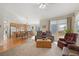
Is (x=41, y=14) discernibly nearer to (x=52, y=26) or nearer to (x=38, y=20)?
(x=38, y=20)

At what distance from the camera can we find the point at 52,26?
391 cm

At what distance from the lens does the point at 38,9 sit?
151 inches

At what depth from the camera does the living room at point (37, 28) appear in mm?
3758

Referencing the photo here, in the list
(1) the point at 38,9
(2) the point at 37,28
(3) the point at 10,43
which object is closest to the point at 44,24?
(2) the point at 37,28

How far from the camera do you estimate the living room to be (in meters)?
3.76

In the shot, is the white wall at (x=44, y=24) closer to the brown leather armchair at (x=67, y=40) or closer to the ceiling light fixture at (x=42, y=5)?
the ceiling light fixture at (x=42, y=5)

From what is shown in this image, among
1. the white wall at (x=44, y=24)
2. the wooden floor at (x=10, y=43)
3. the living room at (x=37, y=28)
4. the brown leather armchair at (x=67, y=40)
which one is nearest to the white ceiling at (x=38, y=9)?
the living room at (x=37, y=28)

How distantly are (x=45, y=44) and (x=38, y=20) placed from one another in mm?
698

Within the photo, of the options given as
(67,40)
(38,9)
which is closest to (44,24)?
(38,9)

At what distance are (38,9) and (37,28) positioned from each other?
516mm

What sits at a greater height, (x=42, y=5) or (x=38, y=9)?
(x=42, y=5)

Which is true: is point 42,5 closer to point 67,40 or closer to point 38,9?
point 38,9

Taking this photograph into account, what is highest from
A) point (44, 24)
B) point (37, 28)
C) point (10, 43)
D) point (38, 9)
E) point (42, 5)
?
point (42, 5)

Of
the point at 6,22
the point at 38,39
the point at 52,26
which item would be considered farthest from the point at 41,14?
the point at 6,22
